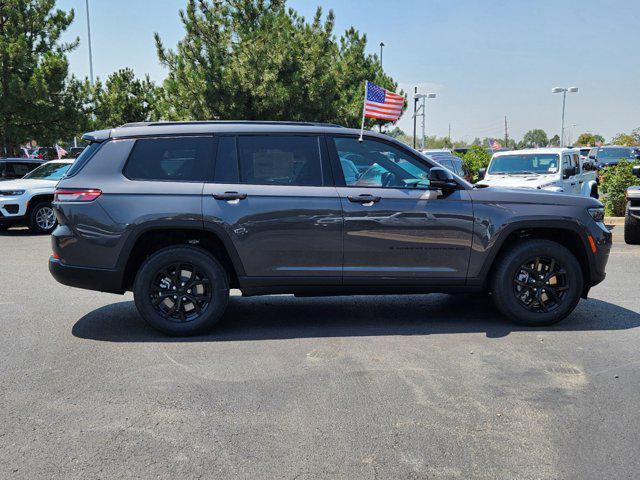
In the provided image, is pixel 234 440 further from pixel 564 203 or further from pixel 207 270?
pixel 564 203

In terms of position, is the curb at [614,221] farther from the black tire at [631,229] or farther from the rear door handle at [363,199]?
the rear door handle at [363,199]

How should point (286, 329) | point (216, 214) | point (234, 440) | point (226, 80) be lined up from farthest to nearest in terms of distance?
1. point (226, 80)
2. point (286, 329)
3. point (216, 214)
4. point (234, 440)

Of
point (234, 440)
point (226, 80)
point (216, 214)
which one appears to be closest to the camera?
point (234, 440)

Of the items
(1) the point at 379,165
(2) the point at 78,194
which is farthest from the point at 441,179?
(2) the point at 78,194

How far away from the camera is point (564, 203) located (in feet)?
18.7

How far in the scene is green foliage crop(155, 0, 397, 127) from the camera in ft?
70.0

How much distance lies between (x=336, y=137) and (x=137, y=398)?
9.44 ft

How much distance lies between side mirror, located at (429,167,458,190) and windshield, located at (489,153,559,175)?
9.30 meters

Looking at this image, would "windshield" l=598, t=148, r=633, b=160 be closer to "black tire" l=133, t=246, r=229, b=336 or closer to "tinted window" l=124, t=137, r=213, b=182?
"tinted window" l=124, t=137, r=213, b=182

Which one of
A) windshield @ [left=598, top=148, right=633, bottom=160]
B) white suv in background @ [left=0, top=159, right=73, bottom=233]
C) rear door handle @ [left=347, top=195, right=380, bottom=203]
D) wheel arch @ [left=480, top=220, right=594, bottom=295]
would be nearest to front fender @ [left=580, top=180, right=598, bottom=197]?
wheel arch @ [left=480, top=220, right=594, bottom=295]

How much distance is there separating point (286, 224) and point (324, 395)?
176 centimetres

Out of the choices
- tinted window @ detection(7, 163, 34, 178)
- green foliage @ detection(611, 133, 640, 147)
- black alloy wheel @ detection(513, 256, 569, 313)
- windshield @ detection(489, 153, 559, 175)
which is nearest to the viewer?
black alloy wheel @ detection(513, 256, 569, 313)

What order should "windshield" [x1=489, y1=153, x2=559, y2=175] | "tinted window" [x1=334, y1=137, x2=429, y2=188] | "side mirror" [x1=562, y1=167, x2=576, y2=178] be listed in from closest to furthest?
"tinted window" [x1=334, y1=137, x2=429, y2=188] → "side mirror" [x1=562, y1=167, x2=576, y2=178] → "windshield" [x1=489, y1=153, x2=559, y2=175]

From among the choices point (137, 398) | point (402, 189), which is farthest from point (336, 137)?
point (137, 398)
